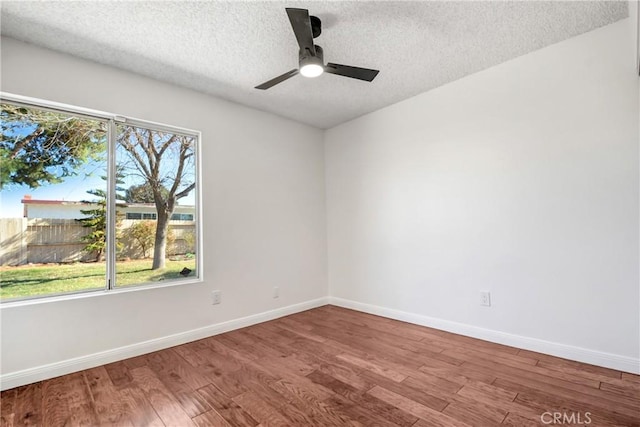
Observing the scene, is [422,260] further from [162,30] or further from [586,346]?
[162,30]

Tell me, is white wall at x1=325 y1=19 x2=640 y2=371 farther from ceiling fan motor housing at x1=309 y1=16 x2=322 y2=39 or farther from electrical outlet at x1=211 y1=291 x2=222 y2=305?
electrical outlet at x1=211 y1=291 x2=222 y2=305

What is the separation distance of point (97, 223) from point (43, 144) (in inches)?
28.1

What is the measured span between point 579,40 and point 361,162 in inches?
87.9

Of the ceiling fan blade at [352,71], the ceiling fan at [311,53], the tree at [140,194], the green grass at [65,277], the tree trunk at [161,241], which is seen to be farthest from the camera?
the tree trunk at [161,241]

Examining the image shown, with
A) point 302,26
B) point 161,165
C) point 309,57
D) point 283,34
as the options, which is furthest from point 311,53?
point 161,165

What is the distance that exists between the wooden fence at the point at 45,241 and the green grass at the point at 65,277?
6 centimetres

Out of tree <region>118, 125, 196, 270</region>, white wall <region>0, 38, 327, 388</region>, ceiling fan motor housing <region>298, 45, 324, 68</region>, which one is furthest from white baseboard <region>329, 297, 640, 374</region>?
ceiling fan motor housing <region>298, 45, 324, 68</region>

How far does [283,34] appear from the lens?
2199 mm

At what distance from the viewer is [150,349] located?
2617 mm

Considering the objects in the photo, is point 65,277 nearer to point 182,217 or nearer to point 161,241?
point 161,241

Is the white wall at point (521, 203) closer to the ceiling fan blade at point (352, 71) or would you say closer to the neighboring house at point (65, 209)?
the ceiling fan blade at point (352, 71)

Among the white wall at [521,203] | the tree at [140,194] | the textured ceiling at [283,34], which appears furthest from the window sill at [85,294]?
the white wall at [521,203]

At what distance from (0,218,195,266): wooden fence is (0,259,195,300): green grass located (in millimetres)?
60

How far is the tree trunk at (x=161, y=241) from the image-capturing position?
9.37 ft
